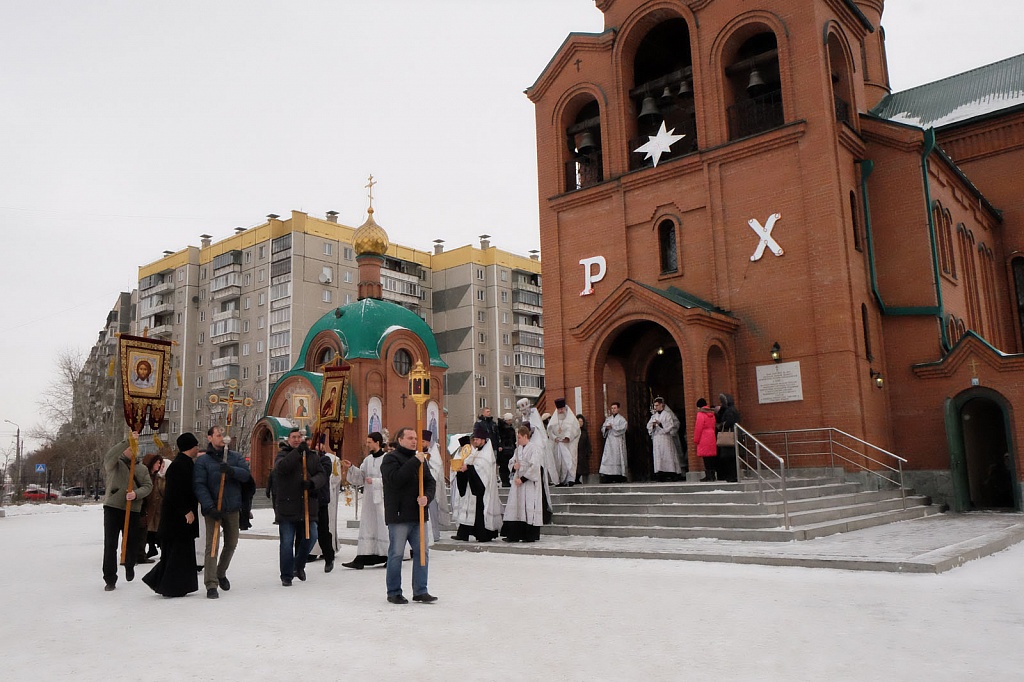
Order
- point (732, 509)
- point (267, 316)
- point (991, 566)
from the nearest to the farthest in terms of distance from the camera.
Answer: point (991, 566) → point (732, 509) → point (267, 316)

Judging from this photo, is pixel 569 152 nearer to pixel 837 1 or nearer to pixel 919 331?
pixel 837 1

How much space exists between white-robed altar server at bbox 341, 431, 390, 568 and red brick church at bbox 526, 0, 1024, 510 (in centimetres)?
691

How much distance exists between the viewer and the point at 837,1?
1705cm

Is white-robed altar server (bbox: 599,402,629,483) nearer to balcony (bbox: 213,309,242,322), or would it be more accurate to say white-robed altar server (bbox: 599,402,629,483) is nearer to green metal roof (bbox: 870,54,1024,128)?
green metal roof (bbox: 870,54,1024,128)

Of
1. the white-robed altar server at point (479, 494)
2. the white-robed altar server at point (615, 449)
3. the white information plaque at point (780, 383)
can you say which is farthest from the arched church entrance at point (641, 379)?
the white-robed altar server at point (479, 494)

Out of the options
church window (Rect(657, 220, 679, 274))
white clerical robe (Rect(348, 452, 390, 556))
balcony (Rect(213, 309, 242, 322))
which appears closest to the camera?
white clerical robe (Rect(348, 452, 390, 556))

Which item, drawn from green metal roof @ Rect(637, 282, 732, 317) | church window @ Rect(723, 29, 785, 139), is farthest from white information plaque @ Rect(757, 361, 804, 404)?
church window @ Rect(723, 29, 785, 139)

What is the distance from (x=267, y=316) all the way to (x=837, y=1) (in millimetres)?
42578

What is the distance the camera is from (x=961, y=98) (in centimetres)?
2311

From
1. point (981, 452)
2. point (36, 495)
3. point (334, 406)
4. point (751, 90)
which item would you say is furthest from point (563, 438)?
point (36, 495)

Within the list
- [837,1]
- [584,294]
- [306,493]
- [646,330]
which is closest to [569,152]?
[584,294]

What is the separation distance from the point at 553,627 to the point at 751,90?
1421 cm

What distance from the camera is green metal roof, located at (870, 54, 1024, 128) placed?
22.0 m

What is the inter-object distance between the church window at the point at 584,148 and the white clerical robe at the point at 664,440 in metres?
6.98
